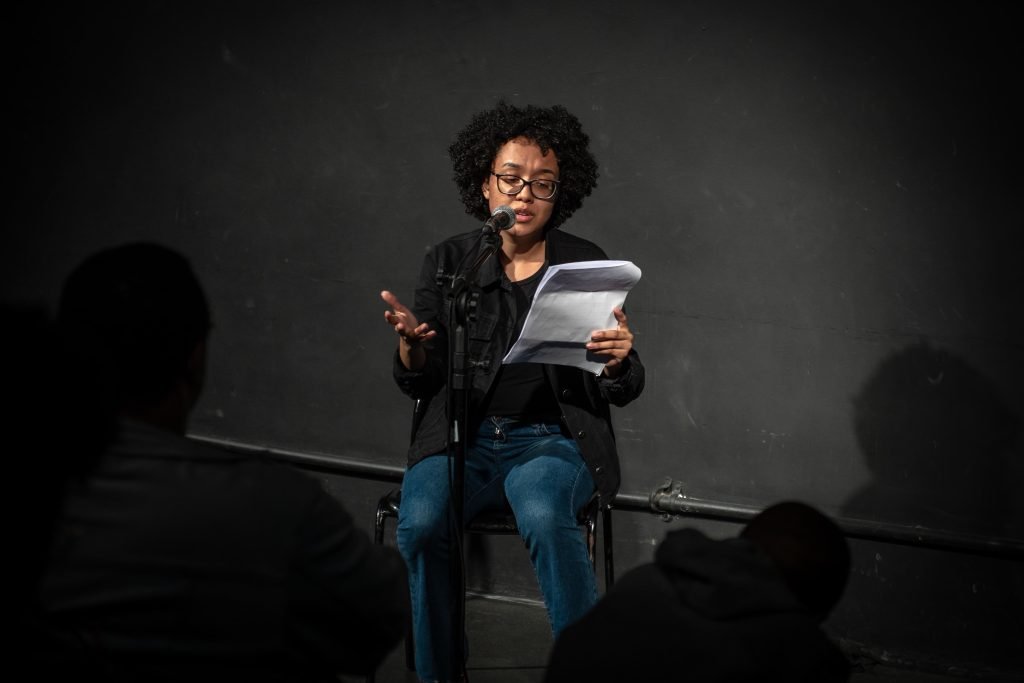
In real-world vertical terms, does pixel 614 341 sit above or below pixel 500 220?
below

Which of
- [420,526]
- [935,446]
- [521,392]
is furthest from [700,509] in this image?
[420,526]

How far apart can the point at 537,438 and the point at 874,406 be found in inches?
44.8

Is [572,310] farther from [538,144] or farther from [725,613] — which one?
[725,613]

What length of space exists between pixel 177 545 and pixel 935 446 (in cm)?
249

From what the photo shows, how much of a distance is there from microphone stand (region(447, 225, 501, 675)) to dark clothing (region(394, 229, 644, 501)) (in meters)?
0.30

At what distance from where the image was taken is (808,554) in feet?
4.57

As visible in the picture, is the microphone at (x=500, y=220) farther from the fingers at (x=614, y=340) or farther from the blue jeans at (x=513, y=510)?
the blue jeans at (x=513, y=510)

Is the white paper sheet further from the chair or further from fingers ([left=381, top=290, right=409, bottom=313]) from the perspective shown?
the chair

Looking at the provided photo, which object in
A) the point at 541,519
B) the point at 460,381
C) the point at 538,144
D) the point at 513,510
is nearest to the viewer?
the point at 460,381

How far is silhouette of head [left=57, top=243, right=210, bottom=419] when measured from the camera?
4.28 feet

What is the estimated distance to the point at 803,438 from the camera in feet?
10.5

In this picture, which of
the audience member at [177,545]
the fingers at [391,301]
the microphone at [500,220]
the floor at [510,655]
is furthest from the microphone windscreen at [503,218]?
the floor at [510,655]

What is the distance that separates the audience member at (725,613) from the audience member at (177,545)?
1.05ft

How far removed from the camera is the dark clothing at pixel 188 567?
120 centimetres
